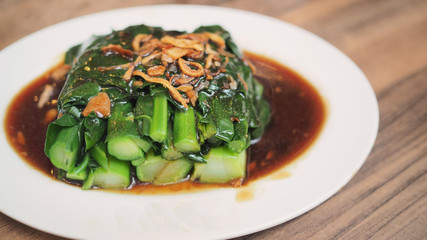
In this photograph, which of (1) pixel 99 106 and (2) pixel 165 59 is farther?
(2) pixel 165 59

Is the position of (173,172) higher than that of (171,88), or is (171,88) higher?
(171,88)

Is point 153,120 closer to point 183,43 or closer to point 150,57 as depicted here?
point 150,57

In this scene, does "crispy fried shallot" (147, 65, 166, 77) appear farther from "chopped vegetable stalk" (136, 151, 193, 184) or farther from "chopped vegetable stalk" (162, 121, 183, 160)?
"chopped vegetable stalk" (136, 151, 193, 184)

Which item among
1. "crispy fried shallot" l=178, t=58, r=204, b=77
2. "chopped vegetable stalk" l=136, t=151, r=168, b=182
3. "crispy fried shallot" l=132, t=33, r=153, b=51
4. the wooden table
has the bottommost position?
the wooden table

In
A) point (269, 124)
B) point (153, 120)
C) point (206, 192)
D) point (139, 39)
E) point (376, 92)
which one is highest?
point (139, 39)

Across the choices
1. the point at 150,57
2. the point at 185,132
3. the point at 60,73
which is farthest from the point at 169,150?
the point at 60,73

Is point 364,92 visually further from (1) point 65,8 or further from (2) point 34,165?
(1) point 65,8

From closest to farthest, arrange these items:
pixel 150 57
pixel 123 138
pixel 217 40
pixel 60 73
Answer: pixel 123 138, pixel 150 57, pixel 217 40, pixel 60 73

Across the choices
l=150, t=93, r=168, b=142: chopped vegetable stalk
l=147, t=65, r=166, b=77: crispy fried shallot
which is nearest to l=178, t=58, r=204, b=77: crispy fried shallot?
l=147, t=65, r=166, b=77: crispy fried shallot
